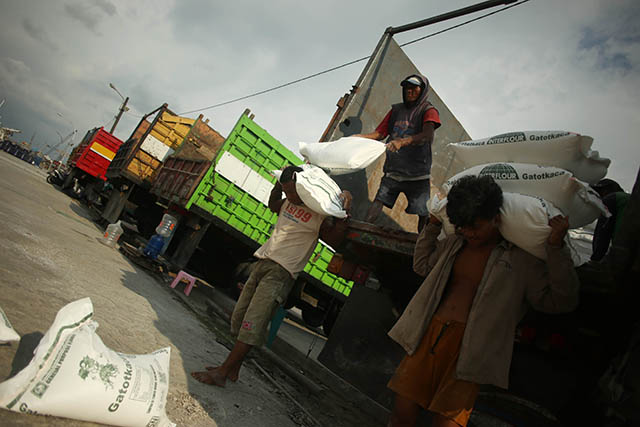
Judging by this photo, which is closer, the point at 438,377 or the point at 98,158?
the point at 438,377

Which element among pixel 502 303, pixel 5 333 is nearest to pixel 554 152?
pixel 502 303

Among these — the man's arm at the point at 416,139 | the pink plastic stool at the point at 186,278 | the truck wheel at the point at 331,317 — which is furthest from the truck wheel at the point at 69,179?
the man's arm at the point at 416,139

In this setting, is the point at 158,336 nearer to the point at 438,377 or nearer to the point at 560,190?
the point at 438,377

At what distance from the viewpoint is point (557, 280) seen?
1.40 meters

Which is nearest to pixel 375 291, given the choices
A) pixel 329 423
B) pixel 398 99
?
pixel 329 423

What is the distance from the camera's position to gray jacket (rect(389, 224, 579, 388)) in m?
1.40

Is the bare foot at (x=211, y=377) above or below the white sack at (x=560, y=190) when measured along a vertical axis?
below

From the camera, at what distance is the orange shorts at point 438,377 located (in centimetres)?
147

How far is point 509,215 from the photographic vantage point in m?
1.56

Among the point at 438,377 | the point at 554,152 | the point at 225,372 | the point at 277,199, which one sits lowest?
the point at 225,372

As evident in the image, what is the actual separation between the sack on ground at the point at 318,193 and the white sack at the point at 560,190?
105 centimetres

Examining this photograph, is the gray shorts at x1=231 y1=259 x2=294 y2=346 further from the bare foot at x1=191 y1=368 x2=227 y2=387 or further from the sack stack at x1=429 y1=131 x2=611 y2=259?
the sack stack at x1=429 y1=131 x2=611 y2=259

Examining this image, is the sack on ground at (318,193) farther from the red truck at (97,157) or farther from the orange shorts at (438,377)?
the red truck at (97,157)

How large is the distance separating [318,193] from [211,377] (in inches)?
52.7
